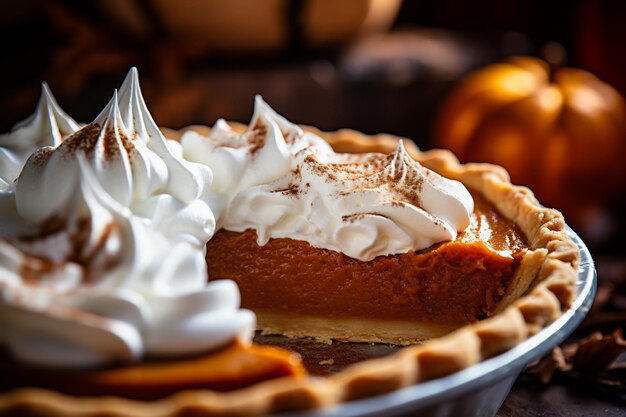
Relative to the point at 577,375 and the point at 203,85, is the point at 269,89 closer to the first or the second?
the point at 203,85

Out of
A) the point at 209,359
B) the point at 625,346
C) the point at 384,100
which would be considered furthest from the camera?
the point at 384,100

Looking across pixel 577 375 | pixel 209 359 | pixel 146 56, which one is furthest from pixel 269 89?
pixel 209 359

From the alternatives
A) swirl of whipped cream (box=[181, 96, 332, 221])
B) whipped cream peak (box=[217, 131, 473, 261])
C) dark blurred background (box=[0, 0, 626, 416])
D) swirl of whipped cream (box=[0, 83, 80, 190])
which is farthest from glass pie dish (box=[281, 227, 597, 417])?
dark blurred background (box=[0, 0, 626, 416])

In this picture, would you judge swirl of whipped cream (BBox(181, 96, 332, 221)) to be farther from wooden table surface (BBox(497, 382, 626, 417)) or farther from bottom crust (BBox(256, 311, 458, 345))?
wooden table surface (BBox(497, 382, 626, 417))

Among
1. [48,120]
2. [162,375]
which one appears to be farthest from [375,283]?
[48,120]

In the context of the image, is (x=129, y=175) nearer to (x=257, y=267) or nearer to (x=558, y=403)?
(x=257, y=267)

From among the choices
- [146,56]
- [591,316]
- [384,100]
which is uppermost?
[146,56]
